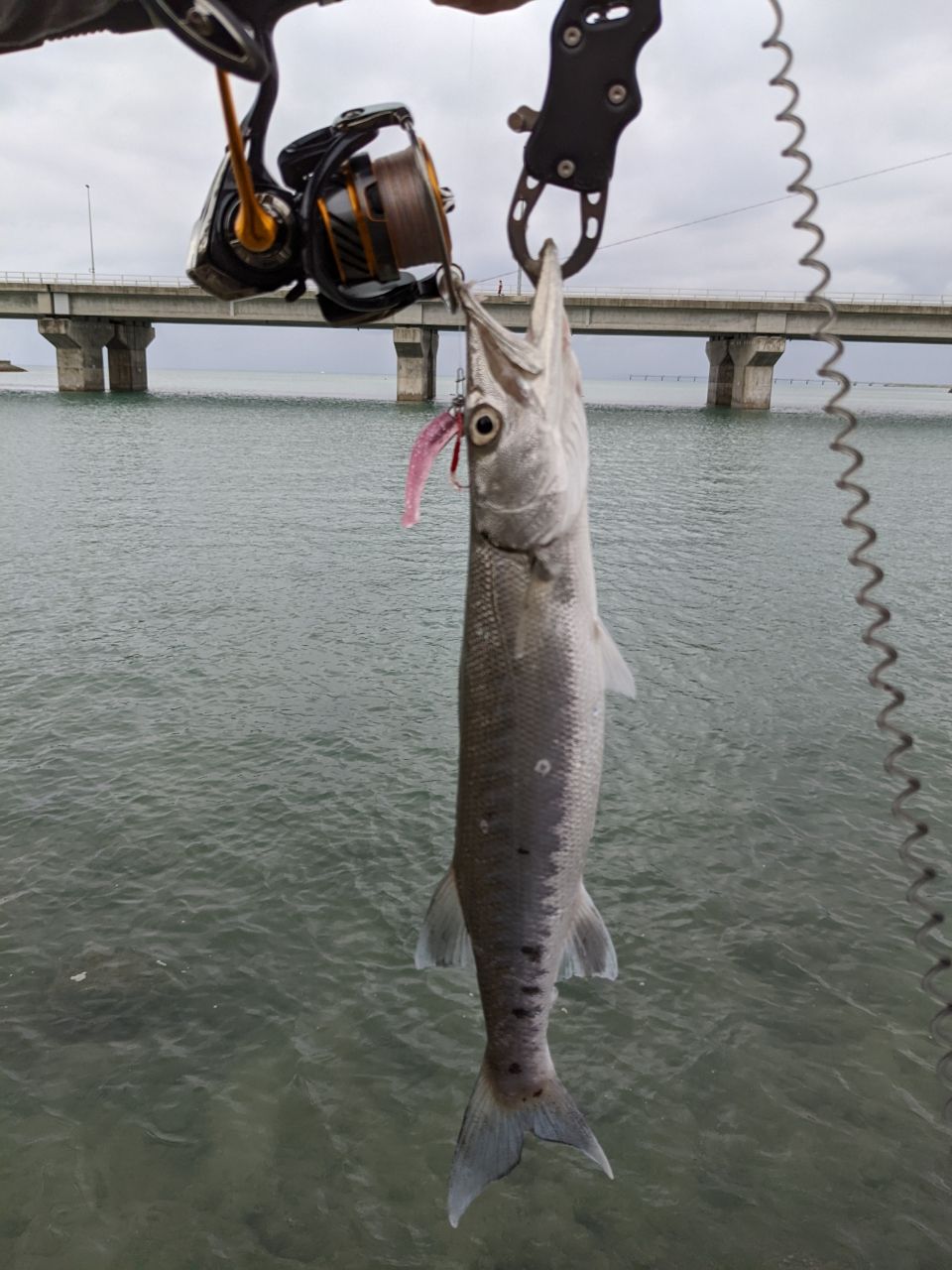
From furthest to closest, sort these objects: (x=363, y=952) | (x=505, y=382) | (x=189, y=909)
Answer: (x=189, y=909), (x=363, y=952), (x=505, y=382)

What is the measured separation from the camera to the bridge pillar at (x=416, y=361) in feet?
245

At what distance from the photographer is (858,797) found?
870cm

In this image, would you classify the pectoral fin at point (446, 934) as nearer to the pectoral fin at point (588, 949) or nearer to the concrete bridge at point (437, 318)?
the pectoral fin at point (588, 949)

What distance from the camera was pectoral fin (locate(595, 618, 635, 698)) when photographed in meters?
3.21

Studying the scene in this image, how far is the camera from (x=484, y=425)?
3.00 m

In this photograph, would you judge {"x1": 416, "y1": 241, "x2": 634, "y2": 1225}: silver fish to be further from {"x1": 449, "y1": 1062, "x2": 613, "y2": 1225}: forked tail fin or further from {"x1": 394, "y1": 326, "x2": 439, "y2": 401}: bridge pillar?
{"x1": 394, "y1": 326, "x2": 439, "y2": 401}: bridge pillar

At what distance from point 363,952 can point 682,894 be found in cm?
246

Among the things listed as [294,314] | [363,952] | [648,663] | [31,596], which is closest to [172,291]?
[294,314]

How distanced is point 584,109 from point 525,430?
1047 mm

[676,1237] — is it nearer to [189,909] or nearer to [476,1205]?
[476,1205]

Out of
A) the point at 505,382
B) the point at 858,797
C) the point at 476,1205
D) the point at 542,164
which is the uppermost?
the point at 542,164

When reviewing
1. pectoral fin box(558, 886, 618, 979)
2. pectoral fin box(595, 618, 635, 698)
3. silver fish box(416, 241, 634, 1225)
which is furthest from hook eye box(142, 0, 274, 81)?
pectoral fin box(558, 886, 618, 979)

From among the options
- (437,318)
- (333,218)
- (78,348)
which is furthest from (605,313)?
(333,218)

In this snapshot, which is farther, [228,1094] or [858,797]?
[858,797]
